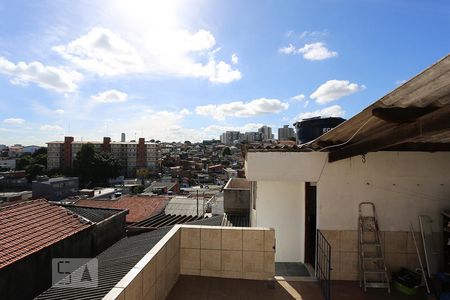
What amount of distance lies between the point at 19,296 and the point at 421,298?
7548 millimetres

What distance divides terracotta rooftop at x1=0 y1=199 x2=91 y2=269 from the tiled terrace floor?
157 inches

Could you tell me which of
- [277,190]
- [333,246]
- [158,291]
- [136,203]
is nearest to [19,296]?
[158,291]

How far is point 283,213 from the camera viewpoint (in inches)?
245

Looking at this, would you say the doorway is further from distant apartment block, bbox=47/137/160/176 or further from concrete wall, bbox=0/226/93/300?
distant apartment block, bbox=47/137/160/176

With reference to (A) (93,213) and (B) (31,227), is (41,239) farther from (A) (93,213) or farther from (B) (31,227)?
(A) (93,213)

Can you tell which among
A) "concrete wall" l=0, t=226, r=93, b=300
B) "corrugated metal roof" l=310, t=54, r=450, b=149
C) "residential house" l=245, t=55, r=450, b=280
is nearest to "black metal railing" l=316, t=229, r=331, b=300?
"residential house" l=245, t=55, r=450, b=280

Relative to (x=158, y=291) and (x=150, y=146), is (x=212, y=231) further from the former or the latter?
(x=150, y=146)

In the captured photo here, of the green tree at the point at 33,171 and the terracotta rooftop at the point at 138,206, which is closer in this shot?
the terracotta rooftop at the point at 138,206

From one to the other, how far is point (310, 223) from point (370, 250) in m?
1.20

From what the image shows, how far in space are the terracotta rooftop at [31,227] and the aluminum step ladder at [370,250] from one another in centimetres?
668

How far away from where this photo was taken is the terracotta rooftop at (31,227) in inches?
251

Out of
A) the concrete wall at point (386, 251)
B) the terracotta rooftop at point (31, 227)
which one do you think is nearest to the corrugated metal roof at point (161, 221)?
the terracotta rooftop at point (31, 227)

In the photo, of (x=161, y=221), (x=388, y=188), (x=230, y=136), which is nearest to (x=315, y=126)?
(x=388, y=188)

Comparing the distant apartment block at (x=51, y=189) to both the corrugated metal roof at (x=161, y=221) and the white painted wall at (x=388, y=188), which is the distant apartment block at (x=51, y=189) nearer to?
the corrugated metal roof at (x=161, y=221)
